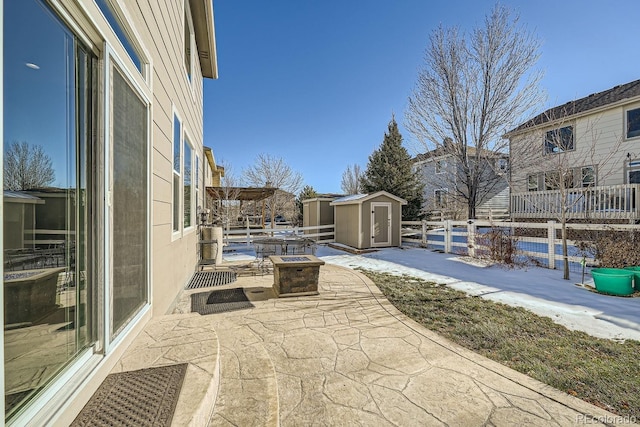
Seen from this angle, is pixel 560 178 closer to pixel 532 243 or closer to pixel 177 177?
pixel 532 243

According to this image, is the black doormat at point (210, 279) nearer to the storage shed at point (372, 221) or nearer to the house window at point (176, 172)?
the house window at point (176, 172)

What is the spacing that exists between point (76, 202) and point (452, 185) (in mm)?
12765

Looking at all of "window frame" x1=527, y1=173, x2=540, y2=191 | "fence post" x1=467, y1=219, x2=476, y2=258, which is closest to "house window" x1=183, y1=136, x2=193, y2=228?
"fence post" x1=467, y1=219, x2=476, y2=258

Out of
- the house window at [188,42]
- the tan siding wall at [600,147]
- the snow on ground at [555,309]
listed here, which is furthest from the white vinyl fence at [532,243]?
the house window at [188,42]

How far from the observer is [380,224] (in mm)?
11414

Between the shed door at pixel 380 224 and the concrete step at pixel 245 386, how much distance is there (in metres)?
8.81

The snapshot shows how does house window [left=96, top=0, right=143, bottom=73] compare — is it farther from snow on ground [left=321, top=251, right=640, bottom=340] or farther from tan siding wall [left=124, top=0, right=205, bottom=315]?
snow on ground [left=321, top=251, right=640, bottom=340]

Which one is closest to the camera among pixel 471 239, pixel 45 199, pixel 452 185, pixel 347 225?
pixel 45 199

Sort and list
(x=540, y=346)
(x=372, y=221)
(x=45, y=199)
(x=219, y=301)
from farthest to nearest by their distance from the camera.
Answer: (x=372, y=221) → (x=219, y=301) → (x=540, y=346) → (x=45, y=199)

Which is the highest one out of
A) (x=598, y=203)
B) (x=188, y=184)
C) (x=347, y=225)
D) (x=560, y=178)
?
(x=560, y=178)

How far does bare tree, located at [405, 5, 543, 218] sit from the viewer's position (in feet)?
34.1

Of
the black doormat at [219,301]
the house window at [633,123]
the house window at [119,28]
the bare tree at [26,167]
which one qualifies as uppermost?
the house window at [633,123]
